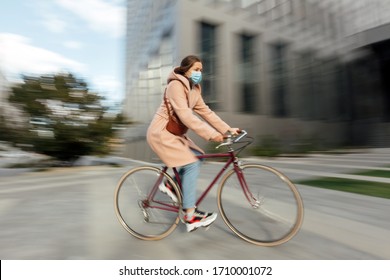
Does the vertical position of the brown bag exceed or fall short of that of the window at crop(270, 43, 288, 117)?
it falls short

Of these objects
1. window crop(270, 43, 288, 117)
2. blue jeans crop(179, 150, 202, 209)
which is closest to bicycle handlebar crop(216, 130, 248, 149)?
blue jeans crop(179, 150, 202, 209)

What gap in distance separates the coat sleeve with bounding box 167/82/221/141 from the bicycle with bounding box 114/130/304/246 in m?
0.17

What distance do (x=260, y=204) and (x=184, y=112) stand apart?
1059 mm

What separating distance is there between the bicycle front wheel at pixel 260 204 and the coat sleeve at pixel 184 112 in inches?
17.6

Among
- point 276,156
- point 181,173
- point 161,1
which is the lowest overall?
point 276,156

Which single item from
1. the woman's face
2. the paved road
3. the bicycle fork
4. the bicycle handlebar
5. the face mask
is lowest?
the paved road

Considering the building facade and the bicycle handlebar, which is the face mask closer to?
the bicycle handlebar

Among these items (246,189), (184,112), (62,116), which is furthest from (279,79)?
(184,112)

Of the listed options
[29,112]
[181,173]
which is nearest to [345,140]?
[29,112]

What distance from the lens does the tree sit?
887cm

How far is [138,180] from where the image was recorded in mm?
2889
